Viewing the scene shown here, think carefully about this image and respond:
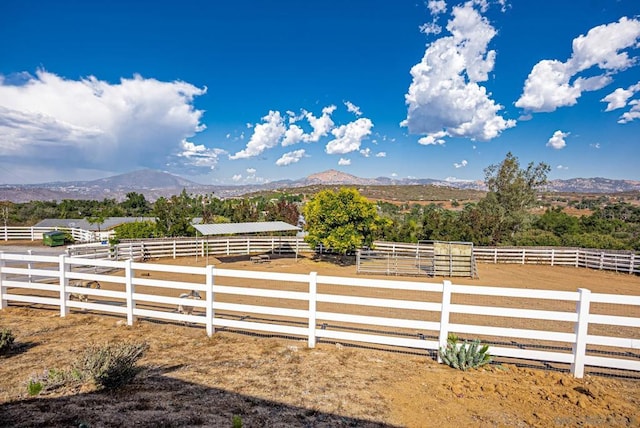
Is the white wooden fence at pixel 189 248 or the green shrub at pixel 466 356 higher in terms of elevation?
the green shrub at pixel 466 356

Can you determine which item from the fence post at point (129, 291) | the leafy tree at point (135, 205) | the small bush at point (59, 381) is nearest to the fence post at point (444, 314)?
the small bush at point (59, 381)

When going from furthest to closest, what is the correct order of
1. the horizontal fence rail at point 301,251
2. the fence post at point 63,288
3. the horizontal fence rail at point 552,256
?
the horizontal fence rail at point 552,256, the horizontal fence rail at point 301,251, the fence post at point 63,288

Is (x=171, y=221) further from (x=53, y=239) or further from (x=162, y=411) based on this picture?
(x=162, y=411)

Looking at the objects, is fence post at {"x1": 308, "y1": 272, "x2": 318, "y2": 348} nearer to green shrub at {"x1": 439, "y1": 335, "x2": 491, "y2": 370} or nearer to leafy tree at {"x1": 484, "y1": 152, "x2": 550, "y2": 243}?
green shrub at {"x1": 439, "y1": 335, "x2": 491, "y2": 370}

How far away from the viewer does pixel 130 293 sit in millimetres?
6777

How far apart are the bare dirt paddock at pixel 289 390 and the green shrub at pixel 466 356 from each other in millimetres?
140

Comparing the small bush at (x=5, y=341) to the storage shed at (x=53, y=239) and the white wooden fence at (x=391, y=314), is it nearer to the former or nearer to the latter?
the white wooden fence at (x=391, y=314)

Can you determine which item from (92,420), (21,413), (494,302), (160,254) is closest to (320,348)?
(92,420)

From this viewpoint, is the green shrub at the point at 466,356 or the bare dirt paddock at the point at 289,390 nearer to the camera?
the bare dirt paddock at the point at 289,390

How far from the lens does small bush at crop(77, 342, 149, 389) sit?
407cm

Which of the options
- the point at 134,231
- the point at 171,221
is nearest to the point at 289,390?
the point at 134,231

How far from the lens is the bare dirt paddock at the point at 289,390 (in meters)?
3.61

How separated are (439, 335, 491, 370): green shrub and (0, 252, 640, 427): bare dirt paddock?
0.46 ft

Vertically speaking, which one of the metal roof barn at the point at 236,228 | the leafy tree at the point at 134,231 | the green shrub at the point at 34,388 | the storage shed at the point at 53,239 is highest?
the metal roof barn at the point at 236,228
